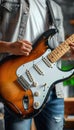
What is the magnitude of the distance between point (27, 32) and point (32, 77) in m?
0.18

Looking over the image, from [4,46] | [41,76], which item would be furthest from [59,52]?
[4,46]

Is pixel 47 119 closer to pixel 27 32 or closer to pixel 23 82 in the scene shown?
pixel 23 82

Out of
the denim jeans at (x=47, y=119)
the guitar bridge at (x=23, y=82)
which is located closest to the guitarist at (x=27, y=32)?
the denim jeans at (x=47, y=119)

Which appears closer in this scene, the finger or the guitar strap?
the finger

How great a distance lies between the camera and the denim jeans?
1.16 meters

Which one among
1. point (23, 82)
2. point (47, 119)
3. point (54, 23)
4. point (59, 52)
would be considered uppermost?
point (54, 23)

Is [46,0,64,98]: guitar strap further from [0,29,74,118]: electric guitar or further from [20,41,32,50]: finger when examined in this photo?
[20,41,32,50]: finger

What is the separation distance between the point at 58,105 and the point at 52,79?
114 mm

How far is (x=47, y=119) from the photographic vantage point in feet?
3.94

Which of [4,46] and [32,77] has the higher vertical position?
[4,46]

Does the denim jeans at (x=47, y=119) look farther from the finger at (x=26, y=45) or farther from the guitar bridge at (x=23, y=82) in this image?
the finger at (x=26, y=45)

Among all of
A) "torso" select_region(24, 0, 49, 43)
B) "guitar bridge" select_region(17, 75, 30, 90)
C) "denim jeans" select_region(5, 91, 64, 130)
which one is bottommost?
"denim jeans" select_region(5, 91, 64, 130)

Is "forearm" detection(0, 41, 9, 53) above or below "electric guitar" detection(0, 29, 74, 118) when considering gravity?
above

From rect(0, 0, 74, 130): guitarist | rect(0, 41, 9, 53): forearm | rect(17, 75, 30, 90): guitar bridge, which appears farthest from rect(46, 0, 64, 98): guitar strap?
rect(0, 41, 9, 53): forearm
